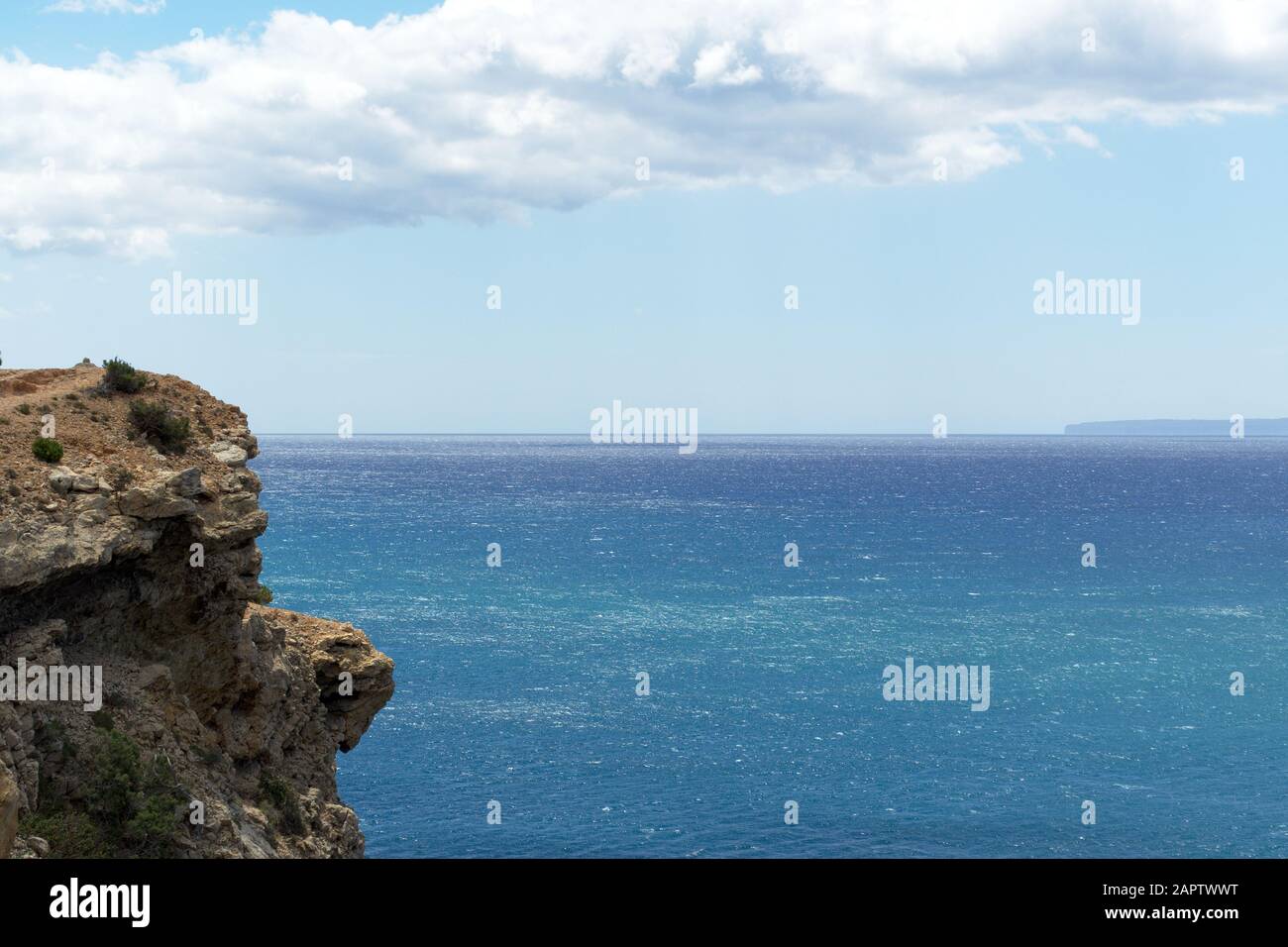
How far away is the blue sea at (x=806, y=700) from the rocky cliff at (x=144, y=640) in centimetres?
2452

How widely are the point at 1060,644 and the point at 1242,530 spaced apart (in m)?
91.1

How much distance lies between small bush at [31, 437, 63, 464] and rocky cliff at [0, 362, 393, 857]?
9cm

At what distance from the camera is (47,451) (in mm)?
23625

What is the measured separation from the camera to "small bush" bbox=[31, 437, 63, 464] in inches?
928

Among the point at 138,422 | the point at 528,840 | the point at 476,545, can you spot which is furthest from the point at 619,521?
the point at 138,422

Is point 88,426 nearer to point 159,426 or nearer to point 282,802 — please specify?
point 159,426

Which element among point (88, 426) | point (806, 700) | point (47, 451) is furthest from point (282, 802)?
point (806, 700)

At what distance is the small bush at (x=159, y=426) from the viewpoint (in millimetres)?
26609

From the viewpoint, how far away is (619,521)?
588ft

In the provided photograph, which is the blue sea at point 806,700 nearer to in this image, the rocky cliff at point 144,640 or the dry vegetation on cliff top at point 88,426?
the rocky cliff at point 144,640

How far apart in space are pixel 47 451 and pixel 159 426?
3.33 m

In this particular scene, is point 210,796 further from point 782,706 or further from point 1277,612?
point 1277,612
